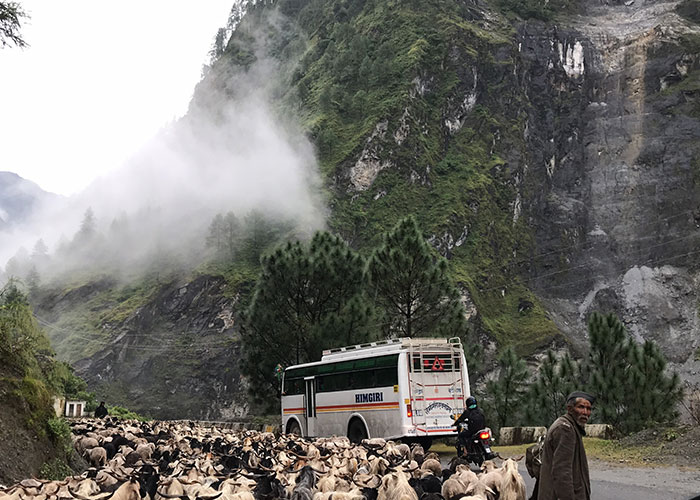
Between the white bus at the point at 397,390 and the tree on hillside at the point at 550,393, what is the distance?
782cm

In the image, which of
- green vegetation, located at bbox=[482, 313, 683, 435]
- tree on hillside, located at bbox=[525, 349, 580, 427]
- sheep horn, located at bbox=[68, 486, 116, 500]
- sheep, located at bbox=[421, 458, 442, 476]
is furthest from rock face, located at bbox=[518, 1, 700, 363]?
sheep horn, located at bbox=[68, 486, 116, 500]

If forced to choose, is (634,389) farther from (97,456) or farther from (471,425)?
(97,456)

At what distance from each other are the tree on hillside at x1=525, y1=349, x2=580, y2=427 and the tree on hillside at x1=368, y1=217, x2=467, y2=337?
13.9 feet

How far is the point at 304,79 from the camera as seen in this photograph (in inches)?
5037

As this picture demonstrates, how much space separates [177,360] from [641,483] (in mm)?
75320

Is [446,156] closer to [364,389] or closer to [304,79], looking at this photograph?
[304,79]

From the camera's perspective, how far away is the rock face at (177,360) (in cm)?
7650

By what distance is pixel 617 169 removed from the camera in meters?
115

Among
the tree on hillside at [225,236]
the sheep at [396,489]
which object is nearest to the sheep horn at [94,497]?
the sheep at [396,489]

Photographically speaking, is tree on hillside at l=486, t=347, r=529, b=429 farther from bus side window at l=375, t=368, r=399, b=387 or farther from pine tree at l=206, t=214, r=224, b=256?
pine tree at l=206, t=214, r=224, b=256

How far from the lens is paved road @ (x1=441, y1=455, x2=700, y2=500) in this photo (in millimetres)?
11734

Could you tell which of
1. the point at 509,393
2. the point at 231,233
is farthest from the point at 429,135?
the point at 509,393

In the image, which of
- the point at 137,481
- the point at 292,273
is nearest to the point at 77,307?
the point at 292,273

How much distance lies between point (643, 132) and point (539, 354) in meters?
52.4
